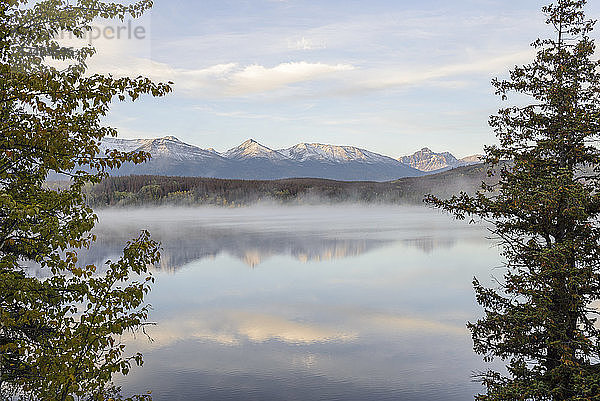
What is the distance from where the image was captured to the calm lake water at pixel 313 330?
19.8 m

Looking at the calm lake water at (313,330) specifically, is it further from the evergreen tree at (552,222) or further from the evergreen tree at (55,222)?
the evergreen tree at (55,222)

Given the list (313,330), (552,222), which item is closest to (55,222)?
(552,222)

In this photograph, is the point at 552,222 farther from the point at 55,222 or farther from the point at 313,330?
the point at 313,330

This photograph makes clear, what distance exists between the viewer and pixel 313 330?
29.8m

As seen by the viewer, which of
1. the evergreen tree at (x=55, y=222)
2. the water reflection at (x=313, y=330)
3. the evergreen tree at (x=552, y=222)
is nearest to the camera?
the evergreen tree at (x=55, y=222)

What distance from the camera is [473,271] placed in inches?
2163

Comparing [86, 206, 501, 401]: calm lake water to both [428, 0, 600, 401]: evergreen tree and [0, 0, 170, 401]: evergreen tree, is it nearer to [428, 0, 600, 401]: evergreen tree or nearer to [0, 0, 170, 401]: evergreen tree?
[428, 0, 600, 401]: evergreen tree

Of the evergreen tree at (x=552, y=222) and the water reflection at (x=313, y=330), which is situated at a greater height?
the evergreen tree at (x=552, y=222)

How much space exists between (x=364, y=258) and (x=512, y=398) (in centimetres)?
5870

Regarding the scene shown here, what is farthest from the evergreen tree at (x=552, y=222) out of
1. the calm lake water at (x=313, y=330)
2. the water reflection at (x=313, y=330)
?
the water reflection at (x=313, y=330)

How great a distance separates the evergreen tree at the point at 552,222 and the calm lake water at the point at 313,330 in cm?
143

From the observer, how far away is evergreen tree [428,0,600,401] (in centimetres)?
1088

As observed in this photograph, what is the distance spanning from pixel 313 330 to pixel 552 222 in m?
19.7

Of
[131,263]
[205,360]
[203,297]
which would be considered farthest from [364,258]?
[131,263]
